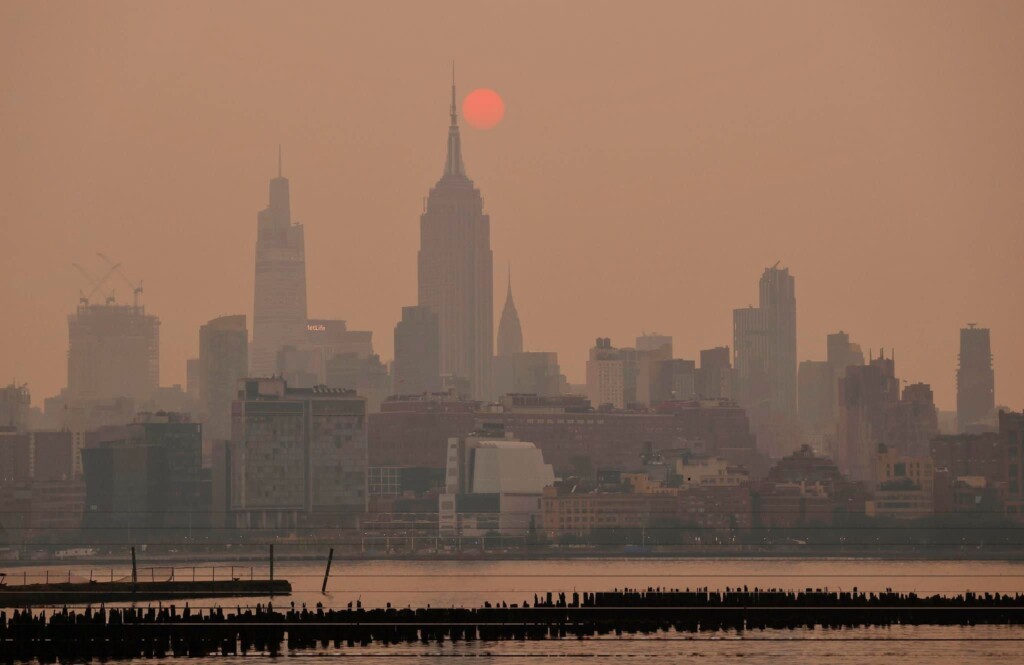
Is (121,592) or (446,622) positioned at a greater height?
(121,592)

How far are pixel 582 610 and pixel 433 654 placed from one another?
601 inches

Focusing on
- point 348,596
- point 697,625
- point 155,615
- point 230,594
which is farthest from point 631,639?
point 348,596

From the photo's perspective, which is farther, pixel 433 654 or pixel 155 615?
pixel 155 615

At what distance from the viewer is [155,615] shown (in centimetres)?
13162

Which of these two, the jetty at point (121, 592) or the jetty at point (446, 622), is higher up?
the jetty at point (121, 592)

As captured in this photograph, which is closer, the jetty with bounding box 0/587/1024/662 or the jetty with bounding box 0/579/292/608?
the jetty with bounding box 0/587/1024/662

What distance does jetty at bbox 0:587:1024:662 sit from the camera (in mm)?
117938

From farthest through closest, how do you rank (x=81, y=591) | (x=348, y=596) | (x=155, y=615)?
(x=348, y=596), (x=81, y=591), (x=155, y=615)

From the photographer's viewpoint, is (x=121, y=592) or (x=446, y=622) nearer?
(x=446, y=622)

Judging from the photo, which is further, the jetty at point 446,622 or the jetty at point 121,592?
the jetty at point 121,592

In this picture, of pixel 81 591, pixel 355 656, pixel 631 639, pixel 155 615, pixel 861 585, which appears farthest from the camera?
pixel 861 585

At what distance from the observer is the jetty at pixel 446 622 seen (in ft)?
387

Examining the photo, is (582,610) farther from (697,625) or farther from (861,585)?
(861,585)

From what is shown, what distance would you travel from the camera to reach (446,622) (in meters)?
126
